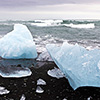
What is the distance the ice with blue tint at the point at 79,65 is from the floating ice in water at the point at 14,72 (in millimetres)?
986

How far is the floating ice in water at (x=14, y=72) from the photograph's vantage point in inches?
192

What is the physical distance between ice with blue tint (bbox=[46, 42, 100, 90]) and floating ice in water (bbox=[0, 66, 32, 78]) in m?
0.99

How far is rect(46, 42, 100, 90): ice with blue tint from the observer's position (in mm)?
4020

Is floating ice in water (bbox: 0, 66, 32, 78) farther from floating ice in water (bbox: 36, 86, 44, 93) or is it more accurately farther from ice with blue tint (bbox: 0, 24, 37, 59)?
ice with blue tint (bbox: 0, 24, 37, 59)

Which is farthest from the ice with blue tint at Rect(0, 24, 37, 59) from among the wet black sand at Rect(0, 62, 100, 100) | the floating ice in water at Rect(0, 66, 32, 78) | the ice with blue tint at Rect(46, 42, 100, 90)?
the ice with blue tint at Rect(46, 42, 100, 90)

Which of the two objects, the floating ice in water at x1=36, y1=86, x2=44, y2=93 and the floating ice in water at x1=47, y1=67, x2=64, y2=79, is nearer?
the floating ice in water at x1=36, y1=86, x2=44, y2=93

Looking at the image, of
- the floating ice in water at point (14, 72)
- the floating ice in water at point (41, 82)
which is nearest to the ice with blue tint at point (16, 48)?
the floating ice in water at point (14, 72)

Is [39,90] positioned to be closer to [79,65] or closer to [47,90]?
[47,90]

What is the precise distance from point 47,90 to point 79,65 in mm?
890

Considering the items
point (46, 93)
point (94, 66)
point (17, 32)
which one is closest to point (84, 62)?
point (94, 66)

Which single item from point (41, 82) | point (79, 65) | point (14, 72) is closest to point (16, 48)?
point (14, 72)

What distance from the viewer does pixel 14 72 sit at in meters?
5.13

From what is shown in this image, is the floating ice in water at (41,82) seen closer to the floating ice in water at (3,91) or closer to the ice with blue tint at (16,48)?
the floating ice in water at (3,91)

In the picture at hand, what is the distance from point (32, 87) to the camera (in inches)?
167
